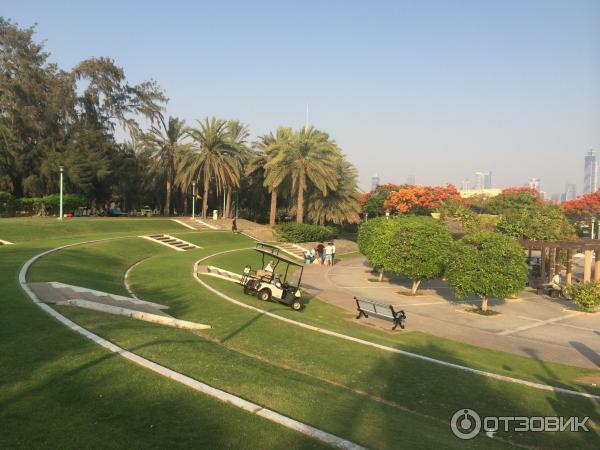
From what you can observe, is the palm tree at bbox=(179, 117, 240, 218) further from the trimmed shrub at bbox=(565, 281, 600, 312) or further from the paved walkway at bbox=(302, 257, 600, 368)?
the trimmed shrub at bbox=(565, 281, 600, 312)

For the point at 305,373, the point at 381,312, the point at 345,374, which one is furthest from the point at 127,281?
the point at 345,374

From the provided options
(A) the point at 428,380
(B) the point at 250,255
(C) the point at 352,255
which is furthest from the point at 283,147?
(A) the point at 428,380

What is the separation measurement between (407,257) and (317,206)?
26.7 m

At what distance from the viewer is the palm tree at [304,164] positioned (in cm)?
4284

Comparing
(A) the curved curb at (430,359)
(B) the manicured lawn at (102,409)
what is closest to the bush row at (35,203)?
(A) the curved curb at (430,359)

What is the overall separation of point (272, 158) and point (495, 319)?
99.6 ft

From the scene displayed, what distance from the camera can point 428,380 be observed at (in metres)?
9.57

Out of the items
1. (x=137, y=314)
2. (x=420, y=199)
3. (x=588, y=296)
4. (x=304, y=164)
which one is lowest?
(x=588, y=296)

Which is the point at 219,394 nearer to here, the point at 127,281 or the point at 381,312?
the point at 381,312

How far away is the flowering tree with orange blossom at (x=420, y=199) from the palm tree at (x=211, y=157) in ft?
80.1

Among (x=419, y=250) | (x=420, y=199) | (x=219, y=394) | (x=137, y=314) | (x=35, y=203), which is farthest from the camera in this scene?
(x=420, y=199)

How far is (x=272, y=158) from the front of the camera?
4462 cm

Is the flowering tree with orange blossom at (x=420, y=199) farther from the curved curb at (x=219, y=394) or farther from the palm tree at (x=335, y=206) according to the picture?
the curved curb at (x=219, y=394)

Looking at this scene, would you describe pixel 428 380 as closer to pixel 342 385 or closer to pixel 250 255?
pixel 342 385
